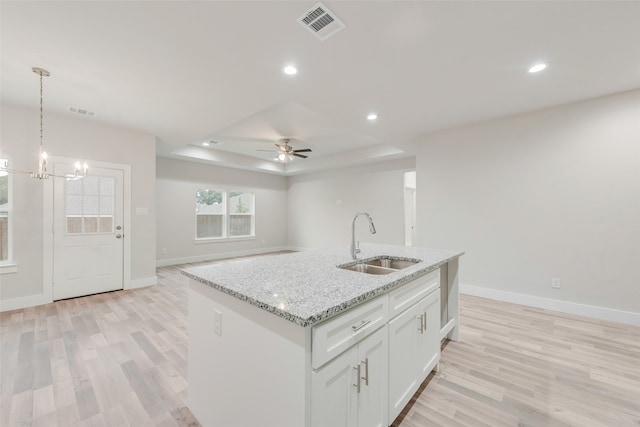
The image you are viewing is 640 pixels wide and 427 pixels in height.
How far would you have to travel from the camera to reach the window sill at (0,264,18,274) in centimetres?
324

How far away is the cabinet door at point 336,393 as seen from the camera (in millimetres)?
984

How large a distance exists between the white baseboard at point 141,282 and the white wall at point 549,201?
4926 mm

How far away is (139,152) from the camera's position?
434 cm

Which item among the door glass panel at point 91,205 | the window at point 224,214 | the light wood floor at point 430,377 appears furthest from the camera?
the window at point 224,214

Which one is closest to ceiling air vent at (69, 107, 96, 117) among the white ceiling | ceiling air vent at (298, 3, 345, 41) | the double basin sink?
the white ceiling

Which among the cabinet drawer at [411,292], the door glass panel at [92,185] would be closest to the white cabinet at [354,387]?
the cabinet drawer at [411,292]

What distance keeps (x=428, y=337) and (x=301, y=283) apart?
113cm

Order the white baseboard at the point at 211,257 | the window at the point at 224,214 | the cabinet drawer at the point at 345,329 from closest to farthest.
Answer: the cabinet drawer at the point at 345,329 → the white baseboard at the point at 211,257 → the window at the point at 224,214

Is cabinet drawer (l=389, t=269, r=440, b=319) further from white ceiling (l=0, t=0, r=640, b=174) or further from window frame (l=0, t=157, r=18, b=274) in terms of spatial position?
window frame (l=0, t=157, r=18, b=274)

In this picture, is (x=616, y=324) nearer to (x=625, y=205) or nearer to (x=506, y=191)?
(x=625, y=205)

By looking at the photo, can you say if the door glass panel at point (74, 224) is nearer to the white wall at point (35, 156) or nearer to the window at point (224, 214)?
the white wall at point (35, 156)

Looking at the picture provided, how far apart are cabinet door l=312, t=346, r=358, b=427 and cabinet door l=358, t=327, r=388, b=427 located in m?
0.05

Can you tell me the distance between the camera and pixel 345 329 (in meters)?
1.12

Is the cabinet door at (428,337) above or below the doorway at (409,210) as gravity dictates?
below
